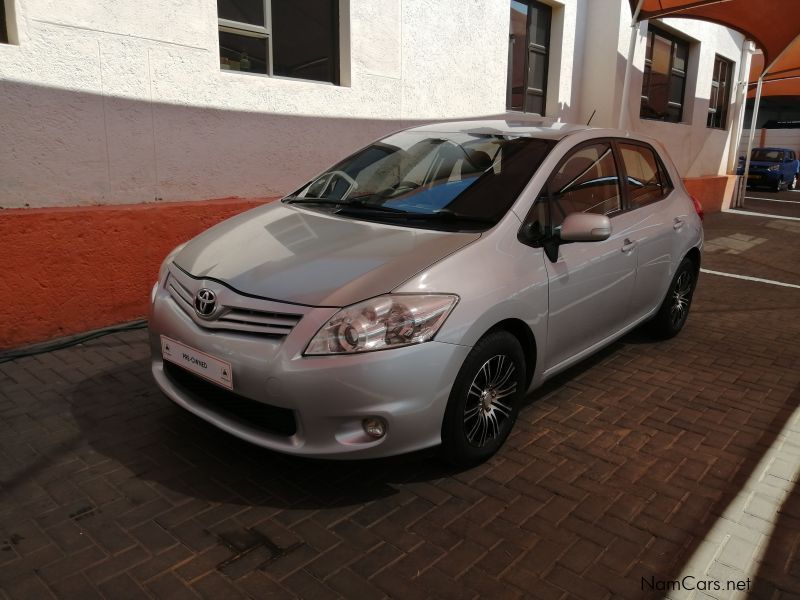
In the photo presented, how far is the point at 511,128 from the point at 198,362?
8.20ft

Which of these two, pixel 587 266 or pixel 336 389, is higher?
pixel 587 266

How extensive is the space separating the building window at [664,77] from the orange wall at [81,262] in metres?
10.4

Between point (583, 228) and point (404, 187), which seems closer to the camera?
point (583, 228)

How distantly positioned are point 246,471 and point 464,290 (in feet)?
4.47

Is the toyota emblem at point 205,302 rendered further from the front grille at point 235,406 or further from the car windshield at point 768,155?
the car windshield at point 768,155

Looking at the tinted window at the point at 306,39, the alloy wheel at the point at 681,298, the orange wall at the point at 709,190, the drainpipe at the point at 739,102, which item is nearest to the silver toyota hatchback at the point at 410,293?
the alloy wheel at the point at 681,298

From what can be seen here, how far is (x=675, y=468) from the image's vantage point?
3.39 metres

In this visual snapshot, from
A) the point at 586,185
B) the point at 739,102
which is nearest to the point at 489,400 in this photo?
the point at 586,185

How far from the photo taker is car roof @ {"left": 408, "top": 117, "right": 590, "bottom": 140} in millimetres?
4051

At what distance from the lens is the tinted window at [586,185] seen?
373 centimetres

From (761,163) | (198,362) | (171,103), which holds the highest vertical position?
(171,103)

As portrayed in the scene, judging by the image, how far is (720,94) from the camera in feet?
54.5

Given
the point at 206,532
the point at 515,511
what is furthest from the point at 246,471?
the point at 515,511

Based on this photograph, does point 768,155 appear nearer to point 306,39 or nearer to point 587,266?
point 306,39
